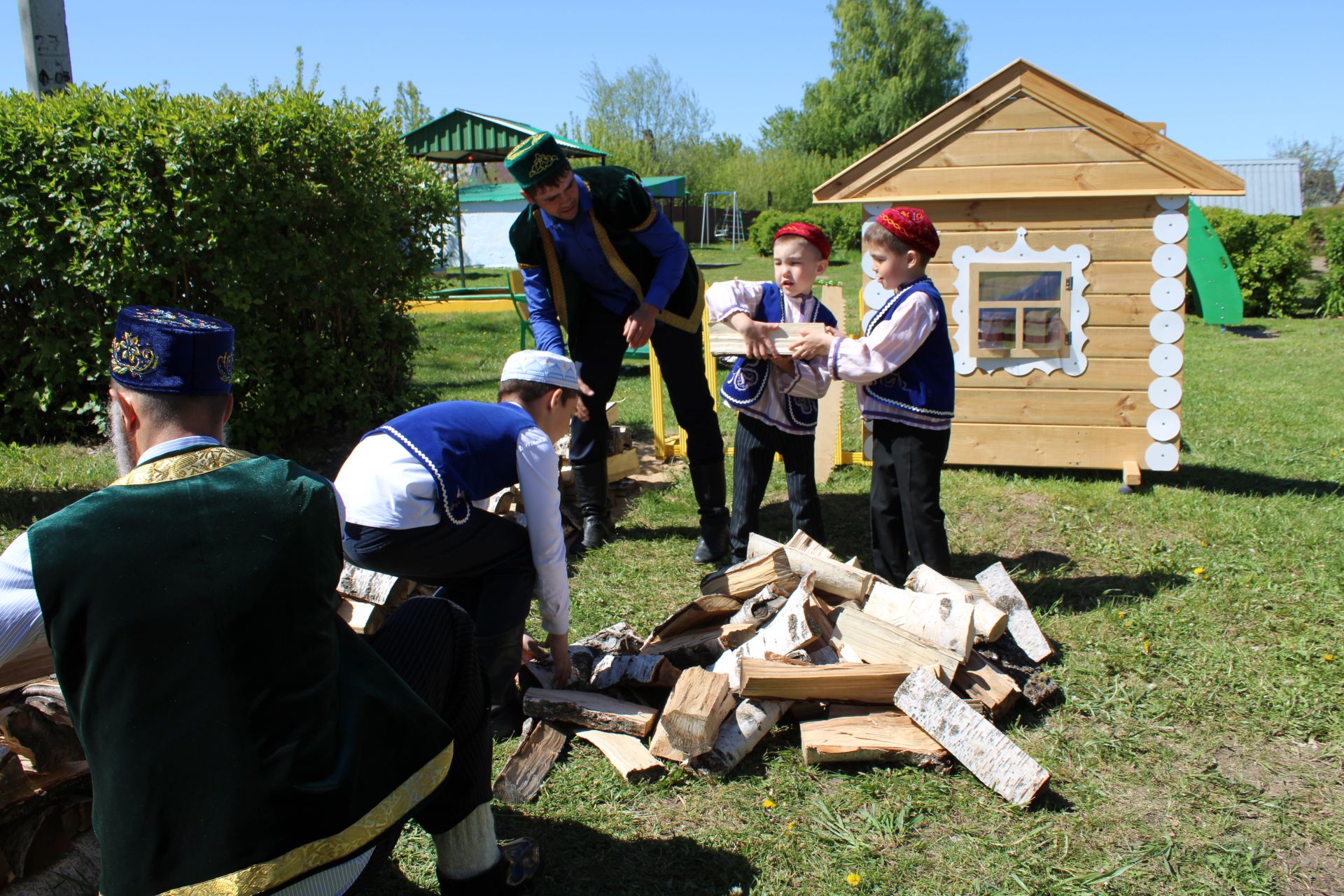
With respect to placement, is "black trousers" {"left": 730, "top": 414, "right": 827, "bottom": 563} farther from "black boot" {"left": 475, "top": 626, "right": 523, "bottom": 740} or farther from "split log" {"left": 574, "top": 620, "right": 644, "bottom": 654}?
"black boot" {"left": 475, "top": 626, "right": 523, "bottom": 740}

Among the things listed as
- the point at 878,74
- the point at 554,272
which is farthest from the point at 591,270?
the point at 878,74

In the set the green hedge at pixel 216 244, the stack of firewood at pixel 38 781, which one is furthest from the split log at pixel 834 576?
the green hedge at pixel 216 244

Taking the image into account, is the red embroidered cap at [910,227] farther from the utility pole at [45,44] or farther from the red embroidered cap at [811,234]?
the utility pole at [45,44]

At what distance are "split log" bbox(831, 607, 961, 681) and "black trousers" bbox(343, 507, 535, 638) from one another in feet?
3.75

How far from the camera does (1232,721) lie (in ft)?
10.6

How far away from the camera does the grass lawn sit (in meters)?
2.56

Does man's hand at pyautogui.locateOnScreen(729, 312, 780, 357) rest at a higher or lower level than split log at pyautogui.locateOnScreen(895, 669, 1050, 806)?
higher

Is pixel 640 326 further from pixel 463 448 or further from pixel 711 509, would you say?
pixel 463 448

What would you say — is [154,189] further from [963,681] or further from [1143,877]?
[1143,877]

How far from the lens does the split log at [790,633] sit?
10.9ft

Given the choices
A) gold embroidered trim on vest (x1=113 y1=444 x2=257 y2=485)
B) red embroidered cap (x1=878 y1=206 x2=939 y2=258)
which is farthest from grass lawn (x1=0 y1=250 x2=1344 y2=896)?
red embroidered cap (x1=878 y1=206 x2=939 y2=258)

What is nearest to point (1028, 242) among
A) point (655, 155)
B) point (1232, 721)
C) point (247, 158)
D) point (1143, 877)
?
point (1232, 721)

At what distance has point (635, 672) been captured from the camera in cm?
331

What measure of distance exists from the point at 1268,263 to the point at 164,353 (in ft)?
59.1
